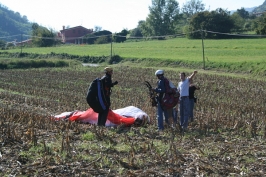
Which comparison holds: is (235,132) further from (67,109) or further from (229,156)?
(67,109)

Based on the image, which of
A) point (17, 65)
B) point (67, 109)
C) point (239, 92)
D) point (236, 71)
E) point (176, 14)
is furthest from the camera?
point (176, 14)

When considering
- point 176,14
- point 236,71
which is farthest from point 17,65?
point 176,14

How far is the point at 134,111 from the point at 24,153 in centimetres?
489

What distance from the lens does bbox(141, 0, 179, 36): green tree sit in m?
89.2

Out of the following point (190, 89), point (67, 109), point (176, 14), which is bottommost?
point (67, 109)

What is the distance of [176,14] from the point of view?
316ft

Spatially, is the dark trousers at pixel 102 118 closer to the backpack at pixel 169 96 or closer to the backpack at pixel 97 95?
the backpack at pixel 97 95

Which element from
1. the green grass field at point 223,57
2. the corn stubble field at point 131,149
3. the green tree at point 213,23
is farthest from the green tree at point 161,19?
the corn stubble field at point 131,149

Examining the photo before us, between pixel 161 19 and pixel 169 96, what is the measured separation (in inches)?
3303

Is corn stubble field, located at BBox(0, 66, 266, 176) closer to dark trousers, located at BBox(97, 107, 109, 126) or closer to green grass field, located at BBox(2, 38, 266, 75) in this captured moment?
dark trousers, located at BBox(97, 107, 109, 126)

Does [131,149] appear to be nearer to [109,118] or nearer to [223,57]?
[109,118]

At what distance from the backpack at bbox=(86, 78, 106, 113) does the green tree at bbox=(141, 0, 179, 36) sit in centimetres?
7897

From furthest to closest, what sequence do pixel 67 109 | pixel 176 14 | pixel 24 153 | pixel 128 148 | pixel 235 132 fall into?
pixel 176 14
pixel 67 109
pixel 235 132
pixel 128 148
pixel 24 153

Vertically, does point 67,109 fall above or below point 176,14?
below
